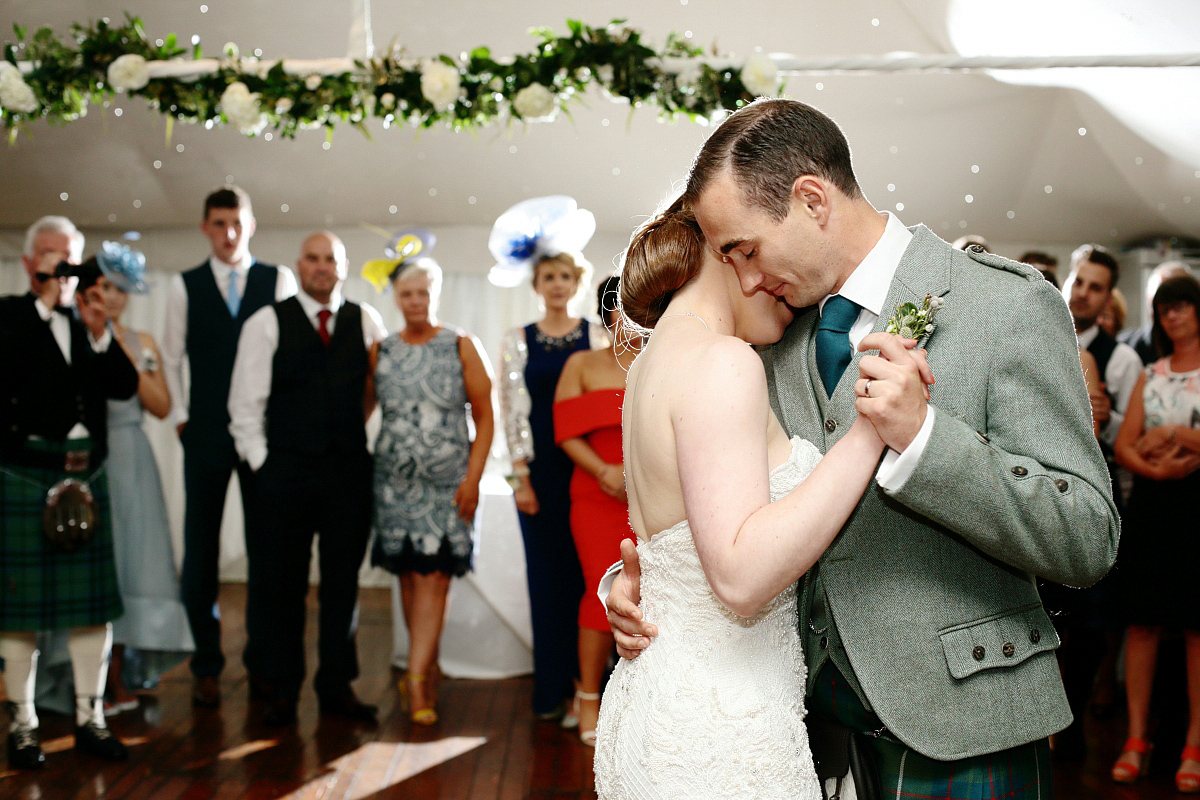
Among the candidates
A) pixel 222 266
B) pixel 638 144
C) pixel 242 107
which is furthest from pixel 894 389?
pixel 638 144

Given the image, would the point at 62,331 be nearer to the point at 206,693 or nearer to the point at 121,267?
the point at 121,267

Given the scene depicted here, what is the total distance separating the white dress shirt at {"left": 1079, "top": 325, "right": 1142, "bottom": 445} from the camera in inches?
134

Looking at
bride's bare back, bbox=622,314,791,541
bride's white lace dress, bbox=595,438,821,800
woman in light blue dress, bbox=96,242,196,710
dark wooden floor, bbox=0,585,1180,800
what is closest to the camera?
bride's bare back, bbox=622,314,791,541

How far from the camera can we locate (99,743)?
3.06 meters

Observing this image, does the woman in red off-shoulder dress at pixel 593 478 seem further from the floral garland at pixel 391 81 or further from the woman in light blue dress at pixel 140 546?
the woman in light blue dress at pixel 140 546

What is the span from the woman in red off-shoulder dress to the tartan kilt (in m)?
2.03

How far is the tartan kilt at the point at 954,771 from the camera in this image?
1.12 metres

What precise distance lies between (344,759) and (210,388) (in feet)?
4.92

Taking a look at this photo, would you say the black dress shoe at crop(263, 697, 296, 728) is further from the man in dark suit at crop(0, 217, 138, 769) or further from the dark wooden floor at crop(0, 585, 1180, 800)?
the man in dark suit at crop(0, 217, 138, 769)

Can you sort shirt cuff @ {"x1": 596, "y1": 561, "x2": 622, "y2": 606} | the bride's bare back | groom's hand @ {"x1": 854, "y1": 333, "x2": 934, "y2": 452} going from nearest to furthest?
groom's hand @ {"x1": 854, "y1": 333, "x2": 934, "y2": 452}, the bride's bare back, shirt cuff @ {"x1": 596, "y1": 561, "x2": 622, "y2": 606}

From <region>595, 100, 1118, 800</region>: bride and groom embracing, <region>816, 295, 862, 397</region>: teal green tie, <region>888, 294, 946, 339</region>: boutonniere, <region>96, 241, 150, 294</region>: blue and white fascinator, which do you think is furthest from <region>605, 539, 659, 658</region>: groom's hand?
<region>96, 241, 150, 294</region>: blue and white fascinator

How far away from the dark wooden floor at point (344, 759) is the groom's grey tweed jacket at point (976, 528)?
6.48 ft

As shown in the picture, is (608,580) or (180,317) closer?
(608,580)

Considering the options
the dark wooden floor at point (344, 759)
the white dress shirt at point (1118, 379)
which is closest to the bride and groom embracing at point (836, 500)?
the dark wooden floor at point (344, 759)
